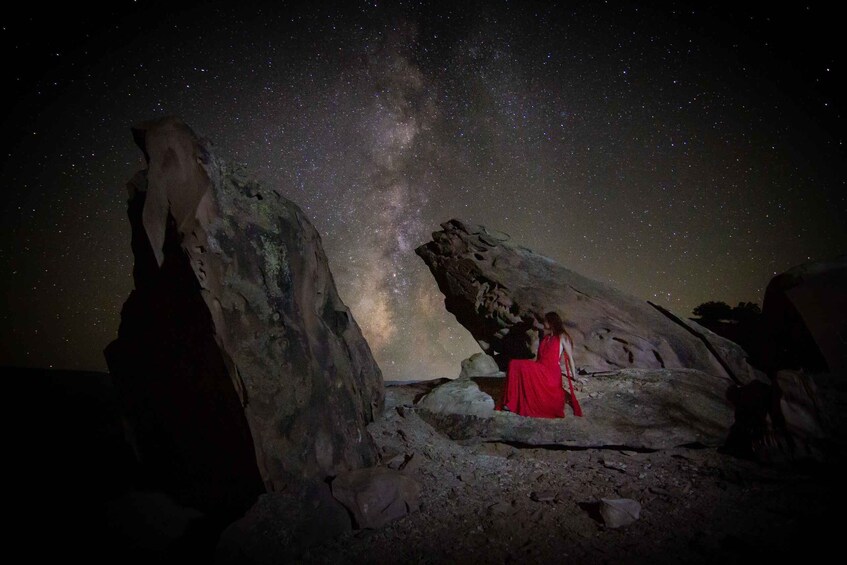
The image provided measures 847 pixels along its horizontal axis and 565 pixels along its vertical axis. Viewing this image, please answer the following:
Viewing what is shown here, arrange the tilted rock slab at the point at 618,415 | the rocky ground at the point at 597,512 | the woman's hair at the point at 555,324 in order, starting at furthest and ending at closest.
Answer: the woman's hair at the point at 555,324 < the tilted rock slab at the point at 618,415 < the rocky ground at the point at 597,512

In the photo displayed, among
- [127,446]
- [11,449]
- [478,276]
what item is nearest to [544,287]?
[478,276]

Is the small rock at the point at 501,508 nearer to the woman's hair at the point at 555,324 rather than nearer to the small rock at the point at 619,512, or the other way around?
the small rock at the point at 619,512

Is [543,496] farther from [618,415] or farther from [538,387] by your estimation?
[618,415]

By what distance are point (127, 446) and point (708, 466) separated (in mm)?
9153

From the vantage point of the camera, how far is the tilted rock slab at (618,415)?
6137 mm

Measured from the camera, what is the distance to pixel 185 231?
188 inches

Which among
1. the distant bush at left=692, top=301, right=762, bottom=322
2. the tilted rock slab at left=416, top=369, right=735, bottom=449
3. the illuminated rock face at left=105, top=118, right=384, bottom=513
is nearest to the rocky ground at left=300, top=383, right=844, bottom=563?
the tilted rock slab at left=416, top=369, right=735, bottom=449

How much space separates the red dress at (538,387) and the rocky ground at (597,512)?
0.96 metres

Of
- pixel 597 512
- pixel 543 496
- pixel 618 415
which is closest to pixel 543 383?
pixel 618 415

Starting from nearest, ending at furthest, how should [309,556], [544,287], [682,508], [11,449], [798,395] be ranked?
1. [309,556]
2. [682,508]
3. [798,395]
4. [11,449]
5. [544,287]

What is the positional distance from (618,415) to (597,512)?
310 centimetres

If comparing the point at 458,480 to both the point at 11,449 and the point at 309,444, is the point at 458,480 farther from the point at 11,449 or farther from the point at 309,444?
the point at 11,449

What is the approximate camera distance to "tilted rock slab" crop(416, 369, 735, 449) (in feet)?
20.1

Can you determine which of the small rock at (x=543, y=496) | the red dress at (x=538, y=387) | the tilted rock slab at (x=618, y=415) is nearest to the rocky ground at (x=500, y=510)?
the small rock at (x=543, y=496)
